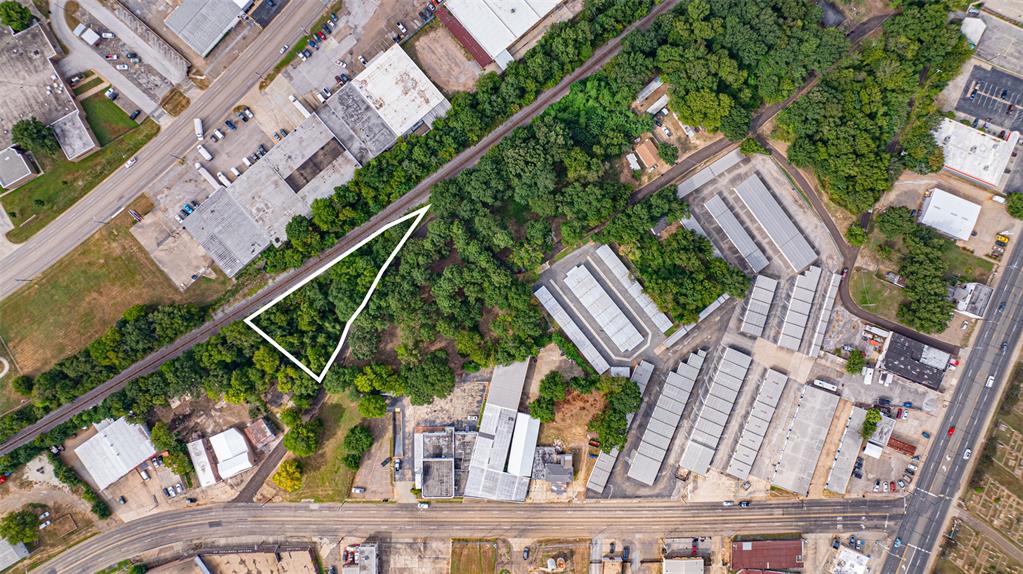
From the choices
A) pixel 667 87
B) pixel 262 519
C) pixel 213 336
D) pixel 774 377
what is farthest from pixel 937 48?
pixel 262 519

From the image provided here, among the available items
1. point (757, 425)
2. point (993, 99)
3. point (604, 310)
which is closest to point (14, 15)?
point (604, 310)

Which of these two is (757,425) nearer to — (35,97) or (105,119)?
(105,119)

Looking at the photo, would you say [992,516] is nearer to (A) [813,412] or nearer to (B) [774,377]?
(A) [813,412]

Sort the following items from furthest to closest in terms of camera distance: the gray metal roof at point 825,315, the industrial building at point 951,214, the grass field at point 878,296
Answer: the grass field at point 878,296, the gray metal roof at point 825,315, the industrial building at point 951,214

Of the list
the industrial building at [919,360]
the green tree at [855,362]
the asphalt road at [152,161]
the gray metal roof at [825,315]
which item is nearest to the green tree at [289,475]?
the asphalt road at [152,161]

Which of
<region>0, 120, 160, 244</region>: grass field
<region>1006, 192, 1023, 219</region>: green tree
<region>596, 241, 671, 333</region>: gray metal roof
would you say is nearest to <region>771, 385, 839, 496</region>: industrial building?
<region>596, 241, 671, 333</region>: gray metal roof

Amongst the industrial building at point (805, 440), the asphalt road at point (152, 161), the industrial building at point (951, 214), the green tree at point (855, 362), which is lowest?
the industrial building at point (805, 440)

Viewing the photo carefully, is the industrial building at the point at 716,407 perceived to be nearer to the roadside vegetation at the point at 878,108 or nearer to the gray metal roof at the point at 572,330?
the gray metal roof at the point at 572,330
